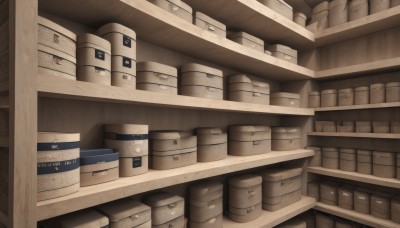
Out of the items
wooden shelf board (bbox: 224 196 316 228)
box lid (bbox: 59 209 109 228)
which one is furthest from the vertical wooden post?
wooden shelf board (bbox: 224 196 316 228)

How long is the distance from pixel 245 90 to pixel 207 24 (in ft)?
1.76

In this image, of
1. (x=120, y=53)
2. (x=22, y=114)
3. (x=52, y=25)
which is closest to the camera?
(x=22, y=114)

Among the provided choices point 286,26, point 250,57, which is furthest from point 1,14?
point 286,26

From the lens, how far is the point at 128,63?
1075mm

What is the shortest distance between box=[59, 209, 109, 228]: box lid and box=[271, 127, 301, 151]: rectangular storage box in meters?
1.51

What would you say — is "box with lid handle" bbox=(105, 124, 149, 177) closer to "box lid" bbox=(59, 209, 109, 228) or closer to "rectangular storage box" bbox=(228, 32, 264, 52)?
"box lid" bbox=(59, 209, 109, 228)

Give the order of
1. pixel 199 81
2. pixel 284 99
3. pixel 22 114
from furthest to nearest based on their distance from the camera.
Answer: pixel 284 99
pixel 199 81
pixel 22 114

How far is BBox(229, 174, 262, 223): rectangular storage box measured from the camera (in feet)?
5.32

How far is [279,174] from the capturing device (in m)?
1.86

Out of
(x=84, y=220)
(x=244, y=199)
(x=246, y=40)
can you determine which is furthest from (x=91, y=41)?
(x=244, y=199)

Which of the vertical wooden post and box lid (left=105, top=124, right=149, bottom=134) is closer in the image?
the vertical wooden post

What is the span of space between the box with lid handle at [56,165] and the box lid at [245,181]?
107 centimetres

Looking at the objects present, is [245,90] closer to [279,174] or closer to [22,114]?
[279,174]

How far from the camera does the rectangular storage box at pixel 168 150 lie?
1.26m
